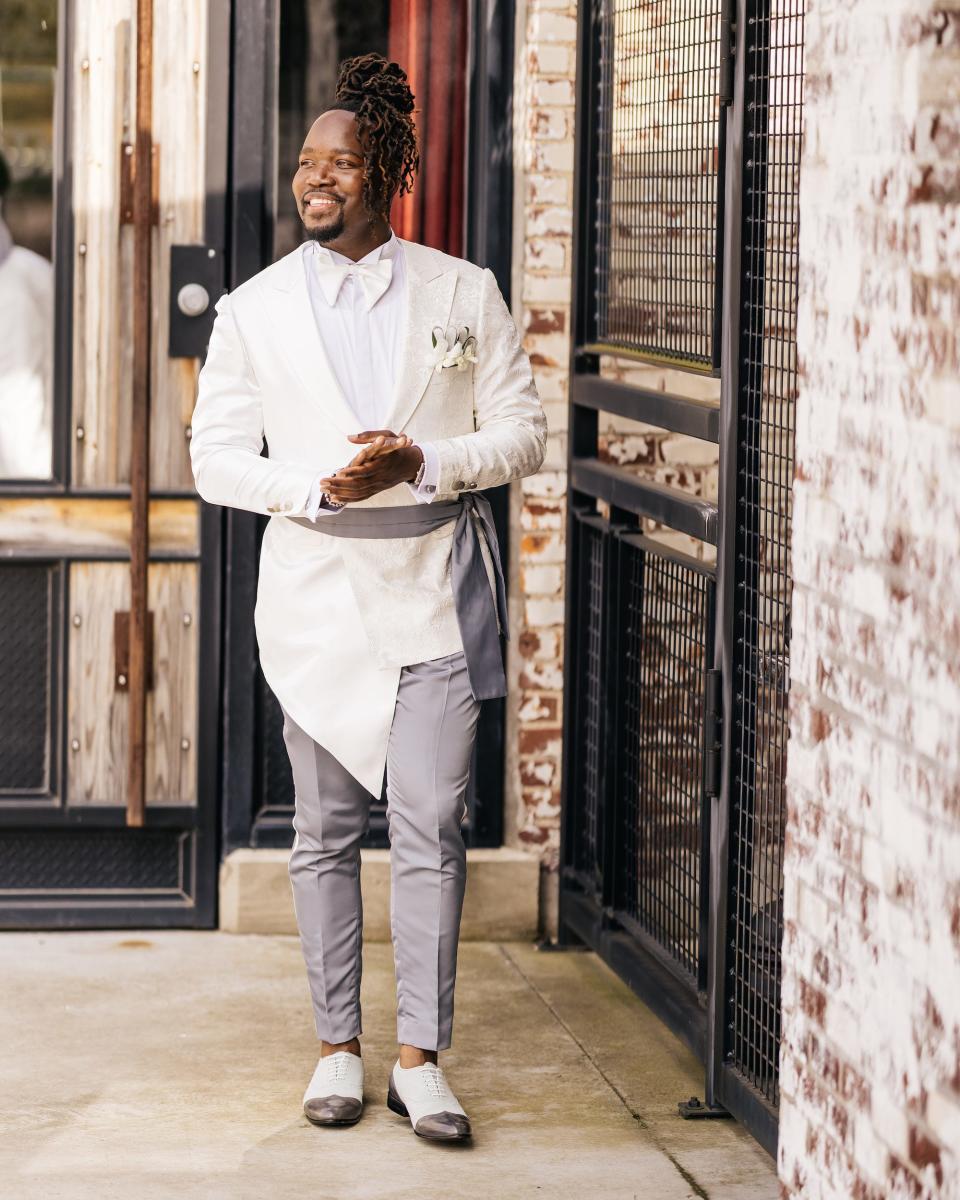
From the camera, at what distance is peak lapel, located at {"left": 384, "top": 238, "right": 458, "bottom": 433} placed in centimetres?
378

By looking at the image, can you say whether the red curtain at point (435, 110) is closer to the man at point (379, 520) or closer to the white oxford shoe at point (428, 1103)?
the man at point (379, 520)

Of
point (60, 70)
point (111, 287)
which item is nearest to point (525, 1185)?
point (111, 287)

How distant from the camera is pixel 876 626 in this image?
8.26ft

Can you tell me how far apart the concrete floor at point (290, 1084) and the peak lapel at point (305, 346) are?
1.38m

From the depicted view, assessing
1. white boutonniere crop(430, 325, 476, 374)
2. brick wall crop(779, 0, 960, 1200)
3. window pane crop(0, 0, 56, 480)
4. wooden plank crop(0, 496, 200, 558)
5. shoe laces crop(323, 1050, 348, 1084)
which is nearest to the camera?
brick wall crop(779, 0, 960, 1200)

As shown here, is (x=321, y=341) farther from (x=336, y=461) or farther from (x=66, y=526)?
(x=66, y=526)

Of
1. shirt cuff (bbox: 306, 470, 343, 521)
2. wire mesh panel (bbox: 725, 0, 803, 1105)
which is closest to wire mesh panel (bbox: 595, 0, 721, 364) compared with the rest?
wire mesh panel (bbox: 725, 0, 803, 1105)

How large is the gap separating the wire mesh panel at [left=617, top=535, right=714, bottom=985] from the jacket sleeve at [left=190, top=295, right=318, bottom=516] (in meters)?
0.94

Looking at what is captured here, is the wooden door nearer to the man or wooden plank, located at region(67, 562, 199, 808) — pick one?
wooden plank, located at region(67, 562, 199, 808)

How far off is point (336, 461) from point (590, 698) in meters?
1.31

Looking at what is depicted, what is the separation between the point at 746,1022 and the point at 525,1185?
0.57 m

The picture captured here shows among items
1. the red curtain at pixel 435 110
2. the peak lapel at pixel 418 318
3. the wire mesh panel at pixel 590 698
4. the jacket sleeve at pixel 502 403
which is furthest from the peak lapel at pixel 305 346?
the red curtain at pixel 435 110

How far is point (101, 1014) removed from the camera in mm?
4492

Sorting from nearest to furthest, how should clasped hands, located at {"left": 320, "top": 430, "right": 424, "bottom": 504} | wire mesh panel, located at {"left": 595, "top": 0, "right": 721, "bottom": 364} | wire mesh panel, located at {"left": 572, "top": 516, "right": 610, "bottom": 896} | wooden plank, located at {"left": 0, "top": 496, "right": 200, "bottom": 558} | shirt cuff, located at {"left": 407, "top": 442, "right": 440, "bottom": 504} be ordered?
clasped hands, located at {"left": 320, "top": 430, "right": 424, "bottom": 504} < shirt cuff, located at {"left": 407, "top": 442, "right": 440, "bottom": 504} < wire mesh panel, located at {"left": 595, "top": 0, "right": 721, "bottom": 364} < wire mesh panel, located at {"left": 572, "top": 516, "right": 610, "bottom": 896} < wooden plank, located at {"left": 0, "top": 496, "right": 200, "bottom": 558}
